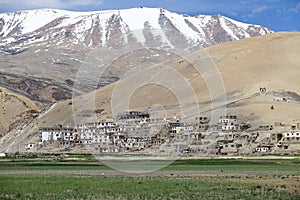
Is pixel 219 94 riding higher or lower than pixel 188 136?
higher

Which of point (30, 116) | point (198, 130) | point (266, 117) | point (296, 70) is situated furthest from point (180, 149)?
point (30, 116)

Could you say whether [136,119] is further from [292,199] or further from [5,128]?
[292,199]

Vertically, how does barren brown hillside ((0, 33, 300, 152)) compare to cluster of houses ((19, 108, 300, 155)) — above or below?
above

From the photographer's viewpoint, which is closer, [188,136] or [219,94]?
[188,136]

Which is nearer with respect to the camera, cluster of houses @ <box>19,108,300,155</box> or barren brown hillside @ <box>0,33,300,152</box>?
cluster of houses @ <box>19,108,300,155</box>
